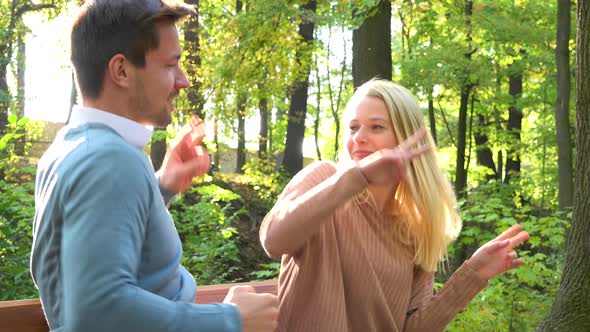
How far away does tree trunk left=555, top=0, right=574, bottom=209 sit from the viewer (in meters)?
12.3

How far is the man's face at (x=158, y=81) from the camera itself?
62.6 inches

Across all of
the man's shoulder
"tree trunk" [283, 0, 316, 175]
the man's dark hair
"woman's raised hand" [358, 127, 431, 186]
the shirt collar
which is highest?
the man's dark hair

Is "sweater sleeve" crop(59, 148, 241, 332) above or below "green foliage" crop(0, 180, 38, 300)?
above

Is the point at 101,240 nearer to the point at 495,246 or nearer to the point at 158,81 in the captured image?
the point at 158,81

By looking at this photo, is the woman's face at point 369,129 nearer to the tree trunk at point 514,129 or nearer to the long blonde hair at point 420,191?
the long blonde hair at point 420,191

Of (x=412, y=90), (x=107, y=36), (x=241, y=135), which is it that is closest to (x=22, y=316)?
(x=107, y=36)

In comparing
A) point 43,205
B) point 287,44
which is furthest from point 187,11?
point 287,44

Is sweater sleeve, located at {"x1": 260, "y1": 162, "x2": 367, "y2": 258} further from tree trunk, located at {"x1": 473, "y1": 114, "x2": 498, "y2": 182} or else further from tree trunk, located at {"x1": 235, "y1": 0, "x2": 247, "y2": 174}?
tree trunk, located at {"x1": 473, "y1": 114, "x2": 498, "y2": 182}

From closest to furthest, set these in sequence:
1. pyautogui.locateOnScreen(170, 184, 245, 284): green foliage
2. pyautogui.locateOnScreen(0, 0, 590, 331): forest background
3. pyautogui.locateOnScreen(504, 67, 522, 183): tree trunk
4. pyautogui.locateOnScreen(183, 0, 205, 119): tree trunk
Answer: pyautogui.locateOnScreen(0, 0, 590, 331): forest background < pyautogui.locateOnScreen(170, 184, 245, 284): green foliage < pyautogui.locateOnScreen(183, 0, 205, 119): tree trunk < pyautogui.locateOnScreen(504, 67, 522, 183): tree trunk

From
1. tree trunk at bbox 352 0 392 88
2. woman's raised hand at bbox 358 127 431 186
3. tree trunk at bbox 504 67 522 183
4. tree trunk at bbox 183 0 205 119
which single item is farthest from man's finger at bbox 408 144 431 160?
tree trunk at bbox 504 67 522 183

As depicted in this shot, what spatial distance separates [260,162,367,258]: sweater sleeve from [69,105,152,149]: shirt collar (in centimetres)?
73

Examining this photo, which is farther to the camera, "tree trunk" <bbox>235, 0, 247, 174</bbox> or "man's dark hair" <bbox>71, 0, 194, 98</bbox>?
"tree trunk" <bbox>235, 0, 247, 174</bbox>

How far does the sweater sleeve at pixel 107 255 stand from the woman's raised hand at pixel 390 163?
0.83m

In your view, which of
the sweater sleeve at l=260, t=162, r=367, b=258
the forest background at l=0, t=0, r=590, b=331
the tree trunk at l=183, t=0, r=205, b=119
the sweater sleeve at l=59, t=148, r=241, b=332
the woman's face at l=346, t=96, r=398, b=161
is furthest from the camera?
the tree trunk at l=183, t=0, r=205, b=119
